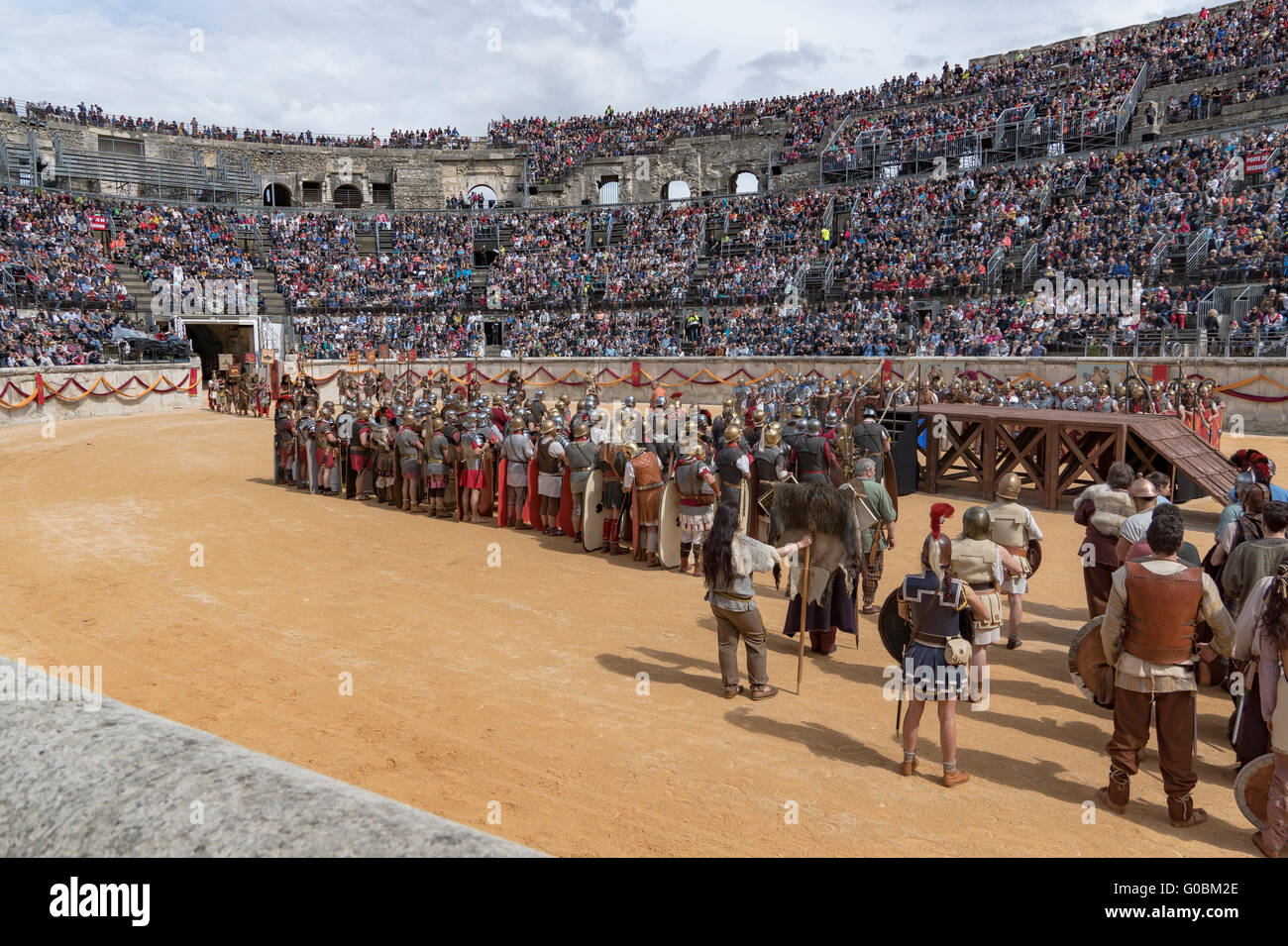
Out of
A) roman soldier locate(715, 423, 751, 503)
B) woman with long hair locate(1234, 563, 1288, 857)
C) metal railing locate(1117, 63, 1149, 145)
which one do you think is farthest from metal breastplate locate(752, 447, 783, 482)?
metal railing locate(1117, 63, 1149, 145)

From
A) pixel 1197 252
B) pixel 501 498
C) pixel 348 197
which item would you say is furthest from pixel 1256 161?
pixel 348 197

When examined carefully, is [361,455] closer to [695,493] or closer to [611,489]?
[611,489]

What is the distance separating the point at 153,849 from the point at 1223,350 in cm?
2815

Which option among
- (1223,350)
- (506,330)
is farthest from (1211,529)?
(506,330)

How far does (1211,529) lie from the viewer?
12812mm

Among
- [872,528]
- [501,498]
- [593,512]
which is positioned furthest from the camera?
[501,498]

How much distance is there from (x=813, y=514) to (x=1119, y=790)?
296cm

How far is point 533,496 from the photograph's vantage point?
42.3 feet

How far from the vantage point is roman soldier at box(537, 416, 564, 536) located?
12203 mm

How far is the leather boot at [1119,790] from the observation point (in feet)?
16.2

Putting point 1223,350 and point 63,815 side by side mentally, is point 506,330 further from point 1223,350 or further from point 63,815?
point 63,815

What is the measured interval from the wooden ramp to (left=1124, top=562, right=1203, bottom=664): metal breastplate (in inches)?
354

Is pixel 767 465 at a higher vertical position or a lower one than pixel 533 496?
higher

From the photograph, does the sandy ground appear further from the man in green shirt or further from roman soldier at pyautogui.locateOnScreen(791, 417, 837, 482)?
roman soldier at pyautogui.locateOnScreen(791, 417, 837, 482)
